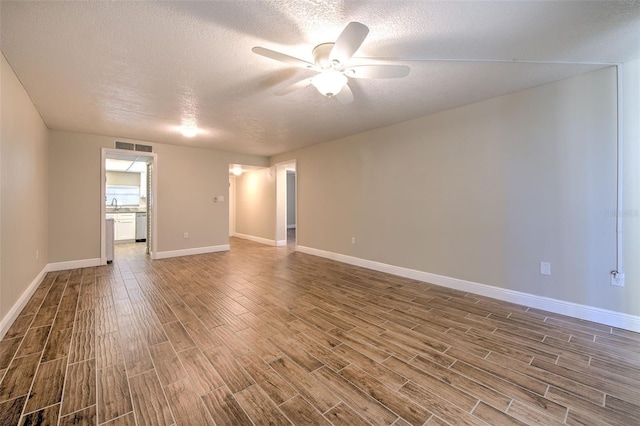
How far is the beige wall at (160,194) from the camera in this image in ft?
15.0

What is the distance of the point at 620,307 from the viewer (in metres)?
2.48

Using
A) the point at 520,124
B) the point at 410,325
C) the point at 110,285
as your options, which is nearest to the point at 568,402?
the point at 410,325

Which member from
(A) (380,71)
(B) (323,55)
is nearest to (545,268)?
(A) (380,71)

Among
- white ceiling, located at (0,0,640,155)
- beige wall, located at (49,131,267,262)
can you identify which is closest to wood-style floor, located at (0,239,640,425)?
beige wall, located at (49,131,267,262)

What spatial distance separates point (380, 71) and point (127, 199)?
31.0 feet

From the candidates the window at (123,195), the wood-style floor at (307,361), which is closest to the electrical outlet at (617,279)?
the wood-style floor at (307,361)

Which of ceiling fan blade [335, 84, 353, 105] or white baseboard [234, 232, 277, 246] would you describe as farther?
white baseboard [234, 232, 277, 246]

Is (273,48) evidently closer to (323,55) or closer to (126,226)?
(323,55)

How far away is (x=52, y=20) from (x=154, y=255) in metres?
4.54

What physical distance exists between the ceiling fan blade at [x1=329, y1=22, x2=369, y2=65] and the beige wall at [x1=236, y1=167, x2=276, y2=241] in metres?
5.28

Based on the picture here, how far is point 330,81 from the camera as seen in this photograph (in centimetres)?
218

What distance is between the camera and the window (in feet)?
27.4

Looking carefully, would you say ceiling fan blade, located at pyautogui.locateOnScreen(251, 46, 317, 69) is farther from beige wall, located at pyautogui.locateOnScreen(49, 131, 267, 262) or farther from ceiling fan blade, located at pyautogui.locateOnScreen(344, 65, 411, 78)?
beige wall, located at pyautogui.locateOnScreen(49, 131, 267, 262)

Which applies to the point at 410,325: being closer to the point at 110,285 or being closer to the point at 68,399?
the point at 68,399
